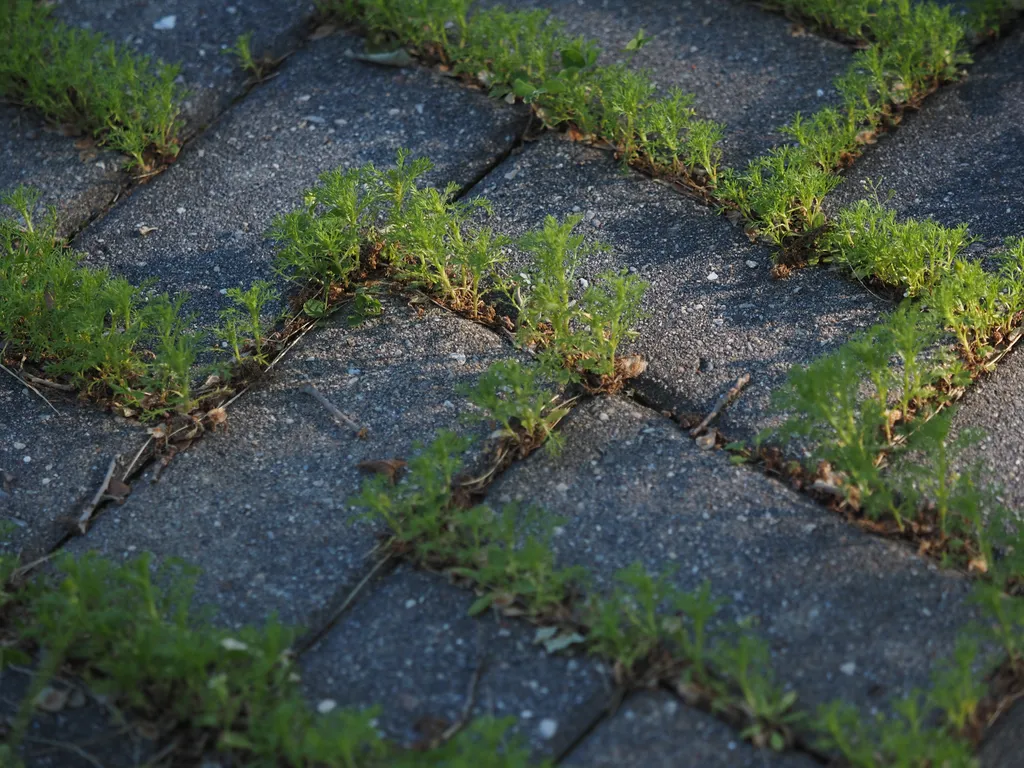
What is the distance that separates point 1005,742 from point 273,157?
Answer: 246 cm

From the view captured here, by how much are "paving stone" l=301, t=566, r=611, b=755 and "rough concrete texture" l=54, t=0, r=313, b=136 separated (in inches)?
76.2

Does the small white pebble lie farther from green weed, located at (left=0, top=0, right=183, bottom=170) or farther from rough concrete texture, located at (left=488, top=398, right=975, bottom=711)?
green weed, located at (left=0, top=0, right=183, bottom=170)

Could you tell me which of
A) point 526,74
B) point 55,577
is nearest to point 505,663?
point 55,577

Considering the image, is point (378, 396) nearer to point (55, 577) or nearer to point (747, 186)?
point (55, 577)

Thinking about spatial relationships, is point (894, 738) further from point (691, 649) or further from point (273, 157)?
point (273, 157)

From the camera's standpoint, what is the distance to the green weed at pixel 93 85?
3.65 metres

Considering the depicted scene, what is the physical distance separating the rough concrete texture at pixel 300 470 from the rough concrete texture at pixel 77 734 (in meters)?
0.29

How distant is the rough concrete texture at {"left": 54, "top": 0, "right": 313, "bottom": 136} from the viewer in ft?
12.8

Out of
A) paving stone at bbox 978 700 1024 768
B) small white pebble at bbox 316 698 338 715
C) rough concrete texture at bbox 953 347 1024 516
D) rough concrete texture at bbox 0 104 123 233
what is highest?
rough concrete texture at bbox 0 104 123 233

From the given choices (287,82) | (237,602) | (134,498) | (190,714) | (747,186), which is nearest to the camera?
(190,714)

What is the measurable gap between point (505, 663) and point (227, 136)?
79.0 inches

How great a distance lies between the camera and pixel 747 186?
336cm

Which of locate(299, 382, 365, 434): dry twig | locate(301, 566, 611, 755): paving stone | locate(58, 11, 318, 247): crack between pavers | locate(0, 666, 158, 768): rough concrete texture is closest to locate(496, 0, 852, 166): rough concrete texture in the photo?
locate(58, 11, 318, 247): crack between pavers

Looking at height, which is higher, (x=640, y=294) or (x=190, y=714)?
(x=640, y=294)
